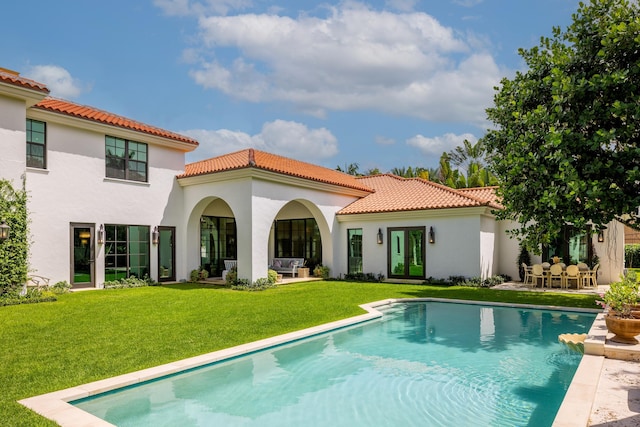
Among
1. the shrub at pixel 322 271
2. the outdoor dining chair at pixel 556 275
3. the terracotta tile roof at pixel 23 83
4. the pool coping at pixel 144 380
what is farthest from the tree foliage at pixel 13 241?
the outdoor dining chair at pixel 556 275

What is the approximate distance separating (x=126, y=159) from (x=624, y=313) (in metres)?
18.5

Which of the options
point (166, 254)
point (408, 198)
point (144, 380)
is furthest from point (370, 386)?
point (408, 198)

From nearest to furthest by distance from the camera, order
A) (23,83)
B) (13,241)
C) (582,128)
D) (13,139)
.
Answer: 1. (582,128)
2. (23,83)
3. (13,241)
4. (13,139)

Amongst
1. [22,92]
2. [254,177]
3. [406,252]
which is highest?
[22,92]

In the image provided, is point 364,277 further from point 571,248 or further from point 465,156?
point 465,156

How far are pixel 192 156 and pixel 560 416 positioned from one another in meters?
21.6

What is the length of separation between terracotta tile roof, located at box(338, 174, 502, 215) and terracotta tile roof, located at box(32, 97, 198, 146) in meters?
9.78

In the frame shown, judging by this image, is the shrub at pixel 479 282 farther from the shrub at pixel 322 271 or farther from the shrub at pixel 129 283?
the shrub at pixel 129 283

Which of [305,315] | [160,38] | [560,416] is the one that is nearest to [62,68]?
[160,38]

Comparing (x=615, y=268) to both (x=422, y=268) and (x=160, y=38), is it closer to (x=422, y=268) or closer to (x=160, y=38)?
(x=422, y=268)

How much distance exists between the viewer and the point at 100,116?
59.5 ft

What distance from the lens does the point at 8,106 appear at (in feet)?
45.8

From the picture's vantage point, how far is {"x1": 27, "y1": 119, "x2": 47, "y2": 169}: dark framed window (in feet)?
51.3

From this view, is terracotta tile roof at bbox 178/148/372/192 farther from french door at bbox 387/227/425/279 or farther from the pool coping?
the pool coping
